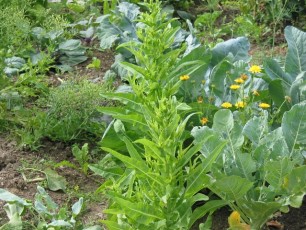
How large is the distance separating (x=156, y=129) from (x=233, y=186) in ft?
1.89

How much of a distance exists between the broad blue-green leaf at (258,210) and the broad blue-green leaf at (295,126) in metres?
0.40

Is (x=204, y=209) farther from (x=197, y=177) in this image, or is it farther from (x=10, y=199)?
(x=10, y=199)

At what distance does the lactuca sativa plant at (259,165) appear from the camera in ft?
12.1

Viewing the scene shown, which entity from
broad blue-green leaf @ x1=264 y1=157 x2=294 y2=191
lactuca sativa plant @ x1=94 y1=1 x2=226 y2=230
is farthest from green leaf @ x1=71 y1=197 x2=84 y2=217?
broad blue-green leaf @ x1=264 y1=157 x2=294 y2=191

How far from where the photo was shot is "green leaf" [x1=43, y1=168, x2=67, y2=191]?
15.0ft

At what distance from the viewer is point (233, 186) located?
3670 millimetres

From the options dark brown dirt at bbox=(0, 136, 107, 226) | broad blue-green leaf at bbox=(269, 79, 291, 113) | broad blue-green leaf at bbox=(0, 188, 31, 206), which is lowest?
dark brown dirt at bbox=(0, 136, 107, 226)

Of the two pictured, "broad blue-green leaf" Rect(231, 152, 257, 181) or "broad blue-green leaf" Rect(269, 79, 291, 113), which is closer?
"broad blue-green leaf" Rect(231, 152, 257, 181)

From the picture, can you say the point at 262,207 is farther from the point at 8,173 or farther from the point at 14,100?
the point at 14,100

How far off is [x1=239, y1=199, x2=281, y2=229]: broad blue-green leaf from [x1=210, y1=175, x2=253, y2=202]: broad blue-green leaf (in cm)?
9

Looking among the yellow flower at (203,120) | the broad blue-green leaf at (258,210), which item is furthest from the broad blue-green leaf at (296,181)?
the yellow flower at (203,120)

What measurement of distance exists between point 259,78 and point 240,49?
368 millimetres

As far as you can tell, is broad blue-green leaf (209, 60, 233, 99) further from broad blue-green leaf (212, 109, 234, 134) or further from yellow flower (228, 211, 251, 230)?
yellow flower (228, 211, 251, 230)

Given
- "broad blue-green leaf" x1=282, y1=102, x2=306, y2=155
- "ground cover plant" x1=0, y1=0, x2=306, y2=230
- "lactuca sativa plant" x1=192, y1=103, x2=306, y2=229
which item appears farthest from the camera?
"broad blue-green leaf" x1=282, y1=102, x2=306, y2=155
